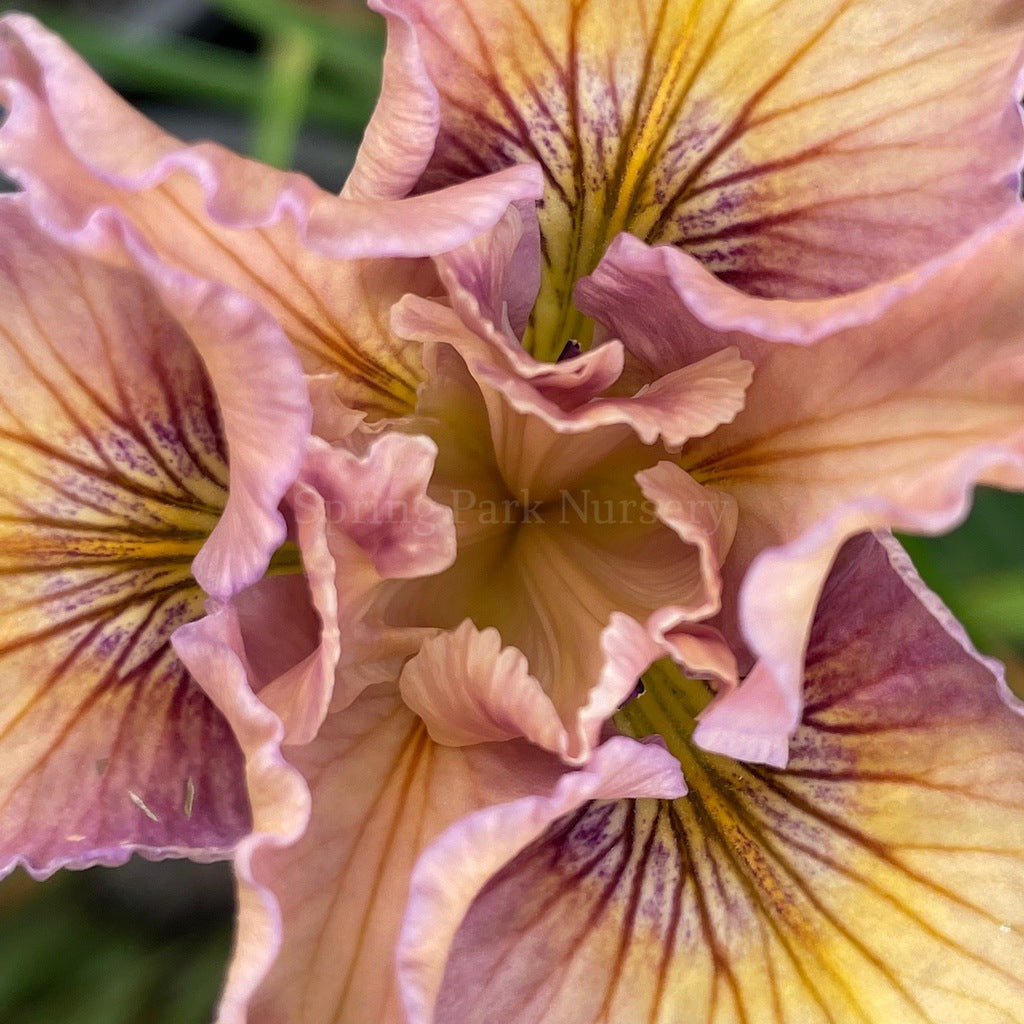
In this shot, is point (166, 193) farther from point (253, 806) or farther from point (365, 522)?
point (253, 806)

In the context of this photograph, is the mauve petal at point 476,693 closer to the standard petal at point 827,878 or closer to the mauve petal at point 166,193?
the standard petal at point 827,878

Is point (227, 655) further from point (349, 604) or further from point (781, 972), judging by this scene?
point (781, 972)

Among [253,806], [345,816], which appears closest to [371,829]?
[345,816]

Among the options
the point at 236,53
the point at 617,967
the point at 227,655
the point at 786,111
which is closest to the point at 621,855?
the point at 617,967

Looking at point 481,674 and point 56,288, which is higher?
point 56,288

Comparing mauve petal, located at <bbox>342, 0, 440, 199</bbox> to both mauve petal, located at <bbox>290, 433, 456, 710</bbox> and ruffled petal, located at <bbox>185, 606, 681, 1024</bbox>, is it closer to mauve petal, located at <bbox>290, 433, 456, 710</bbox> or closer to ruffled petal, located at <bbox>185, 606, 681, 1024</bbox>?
mauve petal, located at <bbox>290, 433, 456, 710</bbox>

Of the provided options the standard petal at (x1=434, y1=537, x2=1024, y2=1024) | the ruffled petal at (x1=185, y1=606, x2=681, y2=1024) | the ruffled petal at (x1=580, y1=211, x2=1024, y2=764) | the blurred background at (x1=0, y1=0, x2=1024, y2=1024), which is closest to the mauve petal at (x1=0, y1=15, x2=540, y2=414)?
the ruffled petal at (x1=580, y1=211, x2=1024, y2=764)
